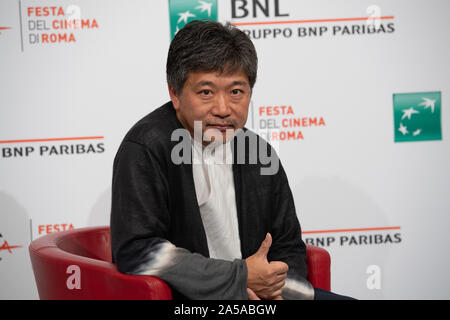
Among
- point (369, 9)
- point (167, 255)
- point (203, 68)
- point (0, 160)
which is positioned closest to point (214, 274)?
point (167, 255)

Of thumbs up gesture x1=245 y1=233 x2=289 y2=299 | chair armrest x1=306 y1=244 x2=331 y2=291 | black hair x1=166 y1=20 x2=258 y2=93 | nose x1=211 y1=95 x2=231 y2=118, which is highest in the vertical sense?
black hair x1=166 y1=20 x2=258 y2=93

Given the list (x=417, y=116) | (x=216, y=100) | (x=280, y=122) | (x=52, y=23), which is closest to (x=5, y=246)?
(x=52, y=23)

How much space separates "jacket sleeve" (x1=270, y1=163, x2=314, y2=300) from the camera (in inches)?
72.9

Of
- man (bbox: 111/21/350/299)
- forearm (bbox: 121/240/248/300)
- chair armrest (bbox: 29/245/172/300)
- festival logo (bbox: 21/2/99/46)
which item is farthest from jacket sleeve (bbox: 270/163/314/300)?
festival logo (bbox: 21/2/99/46)

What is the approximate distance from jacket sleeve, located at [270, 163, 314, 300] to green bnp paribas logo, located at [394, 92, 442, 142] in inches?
53.7

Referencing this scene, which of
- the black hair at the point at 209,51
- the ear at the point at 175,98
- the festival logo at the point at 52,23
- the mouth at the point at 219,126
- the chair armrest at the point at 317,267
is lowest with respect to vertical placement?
the chair armrest at the point at 317,267

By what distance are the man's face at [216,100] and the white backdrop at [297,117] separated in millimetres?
1217

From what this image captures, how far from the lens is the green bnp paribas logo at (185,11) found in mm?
2990

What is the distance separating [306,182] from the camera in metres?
3.09

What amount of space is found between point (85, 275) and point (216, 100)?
743mm

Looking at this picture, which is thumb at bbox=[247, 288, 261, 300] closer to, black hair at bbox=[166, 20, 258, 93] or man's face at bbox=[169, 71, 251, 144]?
man's face at bbox=[169, 71, 251, 144]

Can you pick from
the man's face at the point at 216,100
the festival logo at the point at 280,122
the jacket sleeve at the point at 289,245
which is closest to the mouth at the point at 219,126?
the man's face at the point at 216,100

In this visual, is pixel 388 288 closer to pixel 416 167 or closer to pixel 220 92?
pixel 416 167

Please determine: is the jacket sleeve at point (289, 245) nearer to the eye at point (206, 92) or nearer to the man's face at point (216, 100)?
the man's face at point (216, 100)
